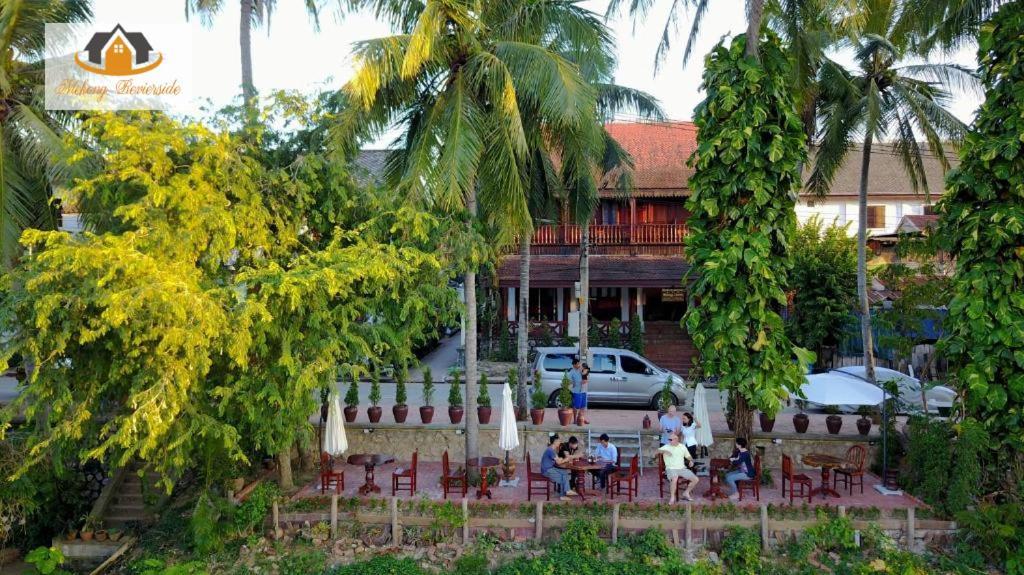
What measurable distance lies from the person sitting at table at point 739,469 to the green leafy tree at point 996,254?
373 cm

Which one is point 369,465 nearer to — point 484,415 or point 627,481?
point 484,415

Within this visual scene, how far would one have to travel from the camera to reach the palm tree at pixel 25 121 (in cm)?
1139

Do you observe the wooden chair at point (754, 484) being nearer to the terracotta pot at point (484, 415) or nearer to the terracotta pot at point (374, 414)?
the terracotta pot at point (484, 415)

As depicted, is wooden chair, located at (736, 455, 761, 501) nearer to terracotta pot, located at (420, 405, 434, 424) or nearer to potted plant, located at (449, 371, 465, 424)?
potted plant, located at (449, 371, 465, 424)

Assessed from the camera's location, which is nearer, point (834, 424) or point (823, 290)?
point (834, 424)

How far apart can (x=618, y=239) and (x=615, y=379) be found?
415 inches

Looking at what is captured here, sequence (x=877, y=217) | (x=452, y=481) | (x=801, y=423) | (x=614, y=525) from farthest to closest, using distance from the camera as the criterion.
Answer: (x=877, y=217) → (x=801, y=423) → (x=452, y=481) → (x=614, y=525)

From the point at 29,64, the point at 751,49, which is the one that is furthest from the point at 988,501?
the point at 29,64

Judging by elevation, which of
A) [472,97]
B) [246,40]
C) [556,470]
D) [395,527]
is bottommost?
[395,527]

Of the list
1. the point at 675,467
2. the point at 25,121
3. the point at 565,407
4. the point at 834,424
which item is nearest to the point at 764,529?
the point at 675,467

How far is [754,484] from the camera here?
1173 centimetres

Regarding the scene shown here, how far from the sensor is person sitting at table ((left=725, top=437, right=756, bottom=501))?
11586 millimetres

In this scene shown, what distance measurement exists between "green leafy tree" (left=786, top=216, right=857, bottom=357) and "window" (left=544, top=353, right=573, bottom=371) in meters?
9.21

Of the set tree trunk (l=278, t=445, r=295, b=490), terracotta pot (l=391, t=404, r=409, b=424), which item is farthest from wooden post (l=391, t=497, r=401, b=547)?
terracotta pot (l=391, t=404, r=409, b=424)
